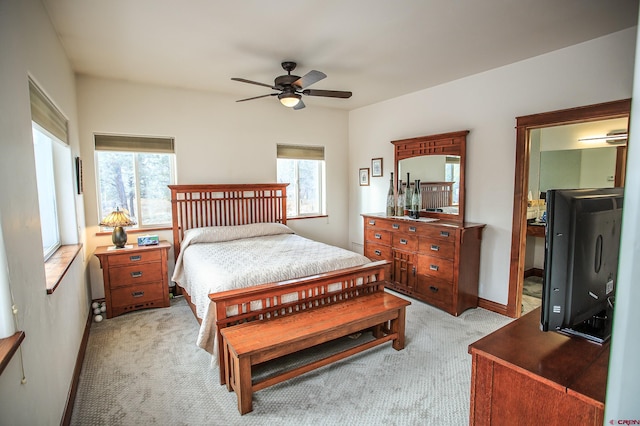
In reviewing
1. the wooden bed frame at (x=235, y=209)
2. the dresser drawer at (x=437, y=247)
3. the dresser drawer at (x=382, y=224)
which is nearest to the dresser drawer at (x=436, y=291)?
the dresser drawer at (x=437, y=247)

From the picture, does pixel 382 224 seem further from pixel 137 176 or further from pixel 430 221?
pixel 137 176

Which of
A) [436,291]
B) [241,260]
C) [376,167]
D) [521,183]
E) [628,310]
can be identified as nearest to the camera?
[628,310]

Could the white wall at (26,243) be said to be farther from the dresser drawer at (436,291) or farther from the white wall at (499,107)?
the white wall at (499,107)

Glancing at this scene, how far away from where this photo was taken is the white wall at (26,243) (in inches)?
52.0

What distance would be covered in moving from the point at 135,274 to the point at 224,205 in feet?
4.58

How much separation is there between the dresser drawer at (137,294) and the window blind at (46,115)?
1632 mm

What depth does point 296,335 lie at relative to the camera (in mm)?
2256

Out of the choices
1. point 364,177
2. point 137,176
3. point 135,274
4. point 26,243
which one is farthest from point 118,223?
point 364,177

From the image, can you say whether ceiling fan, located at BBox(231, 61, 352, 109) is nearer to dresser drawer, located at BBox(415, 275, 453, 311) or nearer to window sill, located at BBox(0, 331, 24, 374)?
dresser drawer, located at BBox(415, 275, 453, 311)

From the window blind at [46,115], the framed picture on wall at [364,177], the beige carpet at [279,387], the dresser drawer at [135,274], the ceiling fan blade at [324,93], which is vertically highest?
the ceiling fan blade at [324,93]

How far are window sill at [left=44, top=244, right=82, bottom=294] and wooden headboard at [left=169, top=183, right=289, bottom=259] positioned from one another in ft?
4.27

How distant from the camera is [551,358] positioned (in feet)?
3.77

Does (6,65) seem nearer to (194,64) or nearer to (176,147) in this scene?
(194,64)

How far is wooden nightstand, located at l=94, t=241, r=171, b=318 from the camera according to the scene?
11.6 feet
